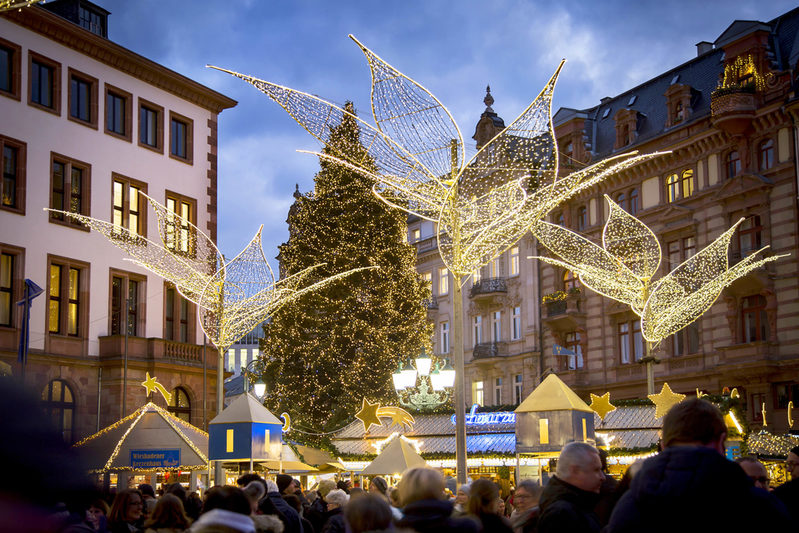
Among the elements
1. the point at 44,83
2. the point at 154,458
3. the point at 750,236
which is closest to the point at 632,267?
the point at 750,236

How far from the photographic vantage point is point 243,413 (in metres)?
15.4

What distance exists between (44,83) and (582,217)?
80.6 ft

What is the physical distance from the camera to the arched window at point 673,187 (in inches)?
1585

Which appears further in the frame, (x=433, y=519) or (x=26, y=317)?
(x=26, y=317)

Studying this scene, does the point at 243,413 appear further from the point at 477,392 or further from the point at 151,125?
the point at 477,392

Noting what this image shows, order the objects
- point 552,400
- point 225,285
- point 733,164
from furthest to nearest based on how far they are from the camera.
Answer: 1. point 733,164
2. point 225,285
3. point 552,400

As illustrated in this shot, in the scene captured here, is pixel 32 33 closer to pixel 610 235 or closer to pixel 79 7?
pixel 79 7

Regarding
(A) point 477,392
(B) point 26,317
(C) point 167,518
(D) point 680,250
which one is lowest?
(C) point 167,518

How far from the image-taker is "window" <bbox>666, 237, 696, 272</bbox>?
1550 inches

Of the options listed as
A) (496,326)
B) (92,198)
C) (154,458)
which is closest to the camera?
(154,458)

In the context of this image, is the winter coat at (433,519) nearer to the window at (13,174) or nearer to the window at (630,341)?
the window at (13,174)

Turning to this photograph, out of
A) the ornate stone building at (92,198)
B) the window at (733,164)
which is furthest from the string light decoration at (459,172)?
the window at (733,164)

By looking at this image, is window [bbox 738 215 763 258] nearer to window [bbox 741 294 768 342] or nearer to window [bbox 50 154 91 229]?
window [bbox 741 294 768 342]

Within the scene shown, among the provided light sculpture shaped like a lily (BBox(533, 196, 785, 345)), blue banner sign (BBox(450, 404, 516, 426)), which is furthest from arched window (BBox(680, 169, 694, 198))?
blue banner sign (BBox(450, 404, 516, 426))
